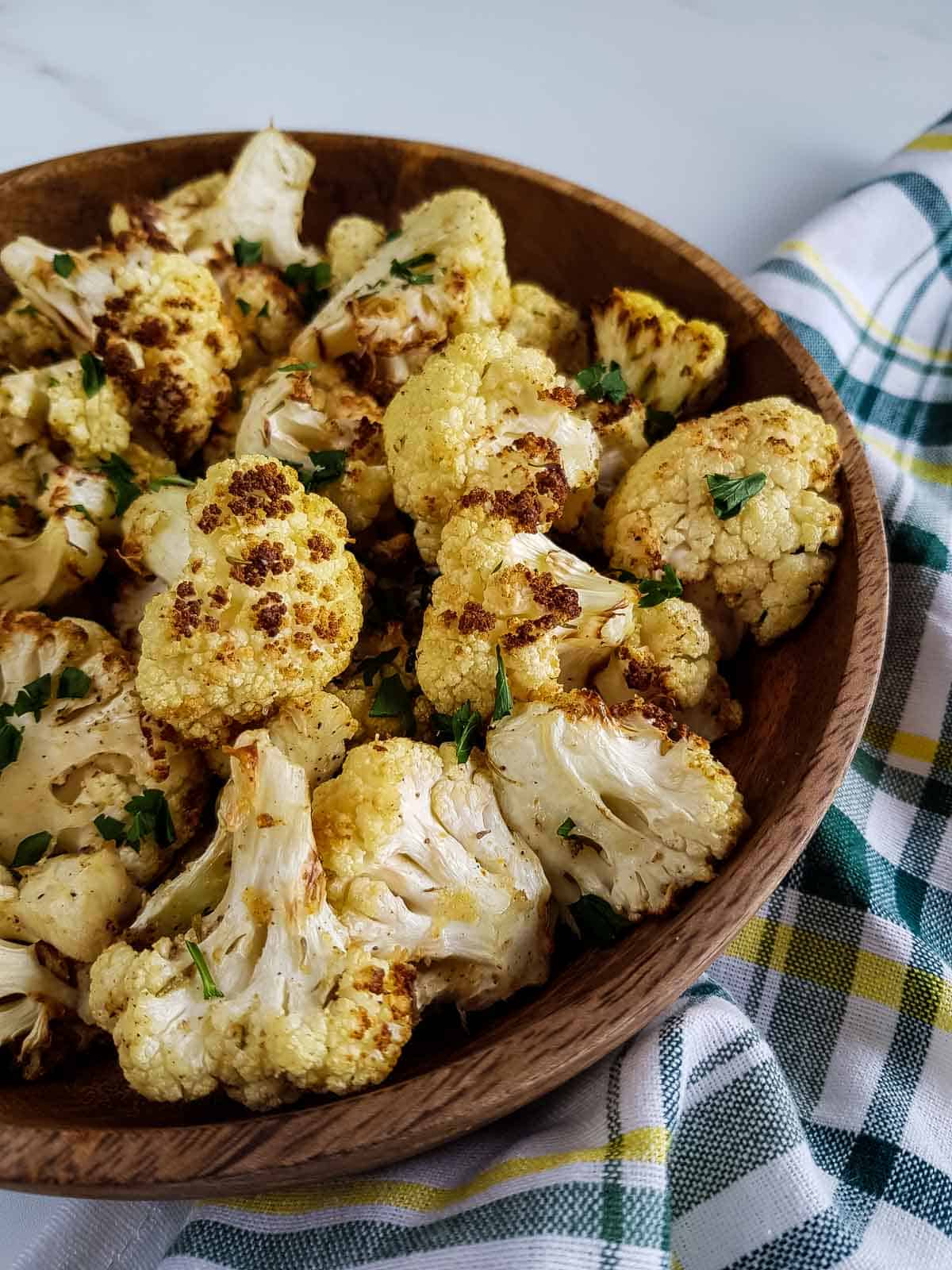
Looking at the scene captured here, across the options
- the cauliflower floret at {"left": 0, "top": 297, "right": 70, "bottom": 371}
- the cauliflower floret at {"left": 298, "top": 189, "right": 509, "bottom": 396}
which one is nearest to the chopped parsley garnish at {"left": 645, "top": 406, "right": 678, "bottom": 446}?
the cauliflower floret at {"left": 298, "top": 189, "right": 509, "bottom": 396}

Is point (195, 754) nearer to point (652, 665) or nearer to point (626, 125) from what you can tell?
point (652, 665)

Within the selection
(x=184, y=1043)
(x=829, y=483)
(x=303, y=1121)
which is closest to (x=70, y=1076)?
(x=184, y=1043)

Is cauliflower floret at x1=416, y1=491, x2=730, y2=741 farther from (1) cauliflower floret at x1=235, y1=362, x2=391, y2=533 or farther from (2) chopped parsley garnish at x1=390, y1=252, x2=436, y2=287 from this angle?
(2) chopped parsley garnish at x1=390, y1=252, x2=436, y2=287

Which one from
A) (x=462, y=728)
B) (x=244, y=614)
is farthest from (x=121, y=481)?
(x=462, y=728)

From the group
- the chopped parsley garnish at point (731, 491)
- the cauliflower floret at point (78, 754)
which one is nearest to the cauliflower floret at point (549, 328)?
the chopped parsley garnish at point (731, 491)

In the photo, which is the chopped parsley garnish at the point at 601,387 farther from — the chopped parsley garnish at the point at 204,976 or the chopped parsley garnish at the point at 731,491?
the chopped parsley garnish at the point at 204,976

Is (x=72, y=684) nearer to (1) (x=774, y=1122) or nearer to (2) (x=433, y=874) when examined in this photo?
(2) (x=433, y=874)
